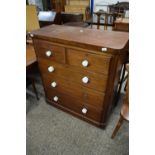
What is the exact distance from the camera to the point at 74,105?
5.33ft

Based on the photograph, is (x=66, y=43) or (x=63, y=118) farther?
(x=63, y=118)

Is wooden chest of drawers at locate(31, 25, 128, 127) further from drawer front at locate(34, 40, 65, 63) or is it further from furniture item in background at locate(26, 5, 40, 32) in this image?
furniture item in background at locate(26, 5, 40, 32)

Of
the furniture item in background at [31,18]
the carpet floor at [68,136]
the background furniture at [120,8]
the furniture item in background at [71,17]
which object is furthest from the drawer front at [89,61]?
the background furniture at [120,8]

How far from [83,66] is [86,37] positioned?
25cm

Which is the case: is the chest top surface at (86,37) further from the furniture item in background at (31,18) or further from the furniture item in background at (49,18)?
the furniture item in background at (49,18)

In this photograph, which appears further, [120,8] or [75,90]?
[120,8]

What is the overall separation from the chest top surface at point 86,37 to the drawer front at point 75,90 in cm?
45

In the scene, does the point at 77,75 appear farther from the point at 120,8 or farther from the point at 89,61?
the point at 120,8

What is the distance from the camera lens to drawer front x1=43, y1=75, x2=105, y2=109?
1354 millimetres

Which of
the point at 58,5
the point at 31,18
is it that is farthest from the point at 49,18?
the point at 58,5

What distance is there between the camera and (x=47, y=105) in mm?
1932
